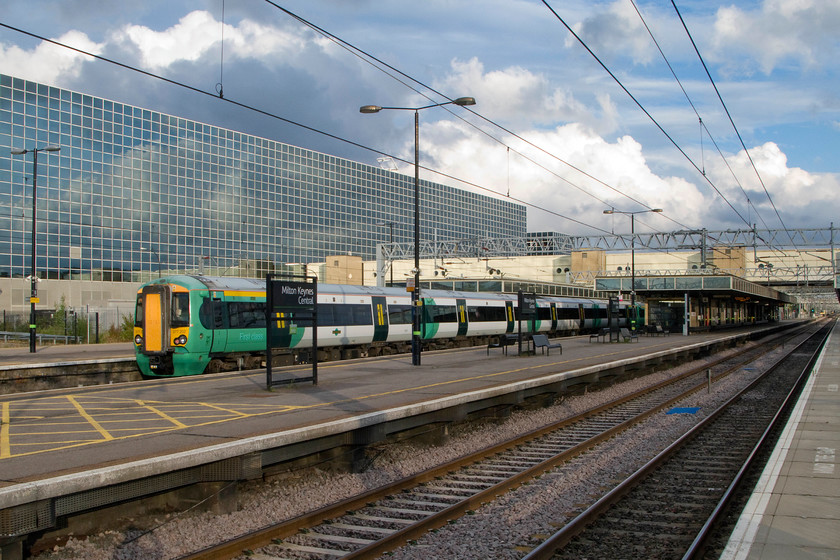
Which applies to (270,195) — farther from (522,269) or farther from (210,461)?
(210,461)

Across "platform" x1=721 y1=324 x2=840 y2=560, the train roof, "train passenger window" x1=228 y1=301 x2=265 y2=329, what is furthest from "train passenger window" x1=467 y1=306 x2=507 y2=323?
"platform" x1=721 y1=324 x2=840 y2=560

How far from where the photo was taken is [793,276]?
8675 centimetres

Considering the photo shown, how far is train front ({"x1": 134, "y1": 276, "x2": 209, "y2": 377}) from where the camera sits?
66.4 ft

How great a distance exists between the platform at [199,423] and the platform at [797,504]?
5.26 m

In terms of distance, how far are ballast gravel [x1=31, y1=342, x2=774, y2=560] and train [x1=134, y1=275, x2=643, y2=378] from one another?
4949 millimetres

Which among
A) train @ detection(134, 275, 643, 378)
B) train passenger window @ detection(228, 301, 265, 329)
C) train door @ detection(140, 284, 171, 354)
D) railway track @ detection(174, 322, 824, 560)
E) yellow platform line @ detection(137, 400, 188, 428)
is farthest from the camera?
train passenger window @ detection(228, 301, 265, 329)

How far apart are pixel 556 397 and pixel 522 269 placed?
6929 cm

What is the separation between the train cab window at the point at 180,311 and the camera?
20.3 metres

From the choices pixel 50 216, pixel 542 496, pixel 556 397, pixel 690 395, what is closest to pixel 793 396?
Answer: pixel 690 395

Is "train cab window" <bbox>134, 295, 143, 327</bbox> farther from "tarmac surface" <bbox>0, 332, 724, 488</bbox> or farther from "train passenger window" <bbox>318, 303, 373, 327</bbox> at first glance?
"train passenger window" <bbox>318, 303, 373, 327</bbox>

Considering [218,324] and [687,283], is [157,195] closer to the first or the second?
[687,283]

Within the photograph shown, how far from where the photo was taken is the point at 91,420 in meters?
11.2

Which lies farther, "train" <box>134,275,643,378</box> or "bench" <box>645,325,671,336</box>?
"bench" <box>645,325,671,336</box>

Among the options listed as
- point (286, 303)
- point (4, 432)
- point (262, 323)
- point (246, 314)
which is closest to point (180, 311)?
point (246, 314)
